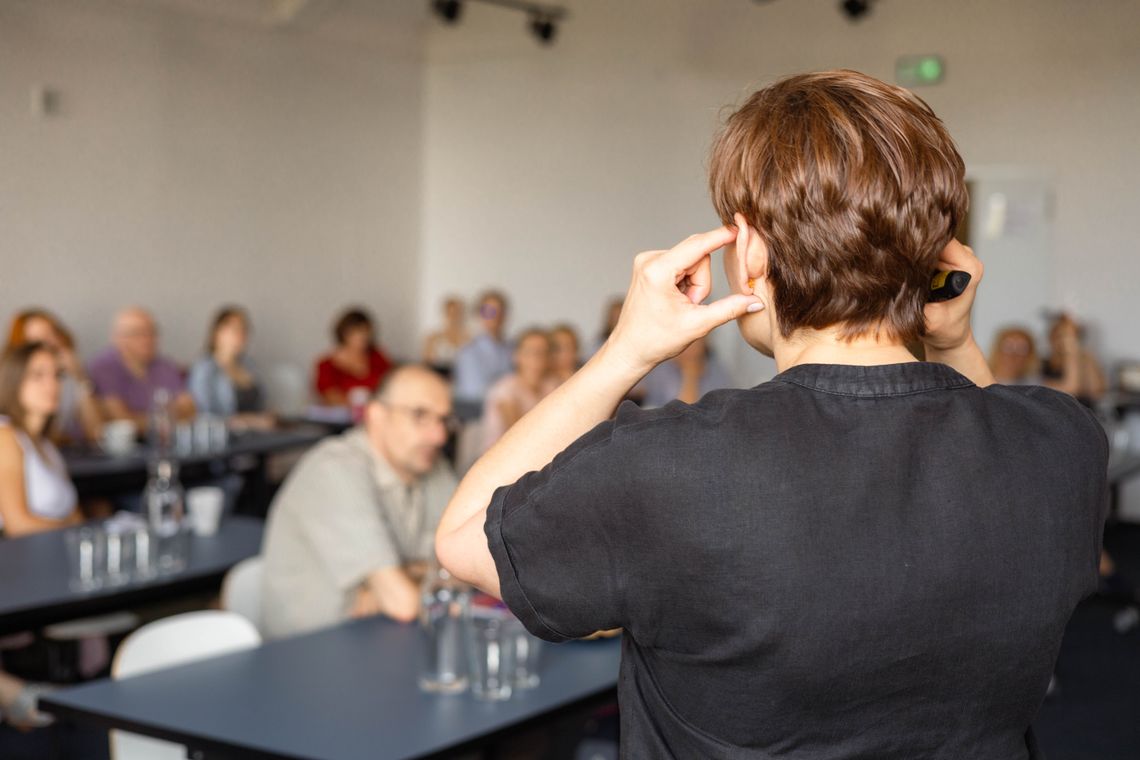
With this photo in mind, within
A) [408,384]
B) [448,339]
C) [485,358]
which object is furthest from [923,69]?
[408,384]

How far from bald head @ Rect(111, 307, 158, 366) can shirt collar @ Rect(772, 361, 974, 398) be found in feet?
22.1

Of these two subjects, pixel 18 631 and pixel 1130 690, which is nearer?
pixel 18 631

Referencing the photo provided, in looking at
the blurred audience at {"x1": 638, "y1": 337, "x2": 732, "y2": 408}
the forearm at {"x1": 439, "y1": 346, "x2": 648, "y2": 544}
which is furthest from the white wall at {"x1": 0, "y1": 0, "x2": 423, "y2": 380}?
the forearm at {"x1": 439, "y1": 346, "x2": 648, "y2": 544}

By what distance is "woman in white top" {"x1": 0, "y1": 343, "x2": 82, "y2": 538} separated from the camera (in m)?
4.09

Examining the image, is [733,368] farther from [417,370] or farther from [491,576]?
[491,576]

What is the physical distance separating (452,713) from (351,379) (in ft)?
22.1

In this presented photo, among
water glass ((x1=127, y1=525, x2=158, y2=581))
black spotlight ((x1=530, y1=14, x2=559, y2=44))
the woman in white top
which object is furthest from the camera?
black spotlight ((x1=530, y1=14, x2=559, y2=44))

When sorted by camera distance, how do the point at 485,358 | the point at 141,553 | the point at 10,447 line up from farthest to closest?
1. the point at 485,358
2. the point at 10,447
3. the point at 141,553

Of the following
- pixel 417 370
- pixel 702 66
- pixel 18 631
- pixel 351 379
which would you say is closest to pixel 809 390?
pixel 417 370

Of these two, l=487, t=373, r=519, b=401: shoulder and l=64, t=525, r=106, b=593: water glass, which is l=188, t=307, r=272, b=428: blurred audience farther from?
l=64, t=525, r=106, b=593: water glass

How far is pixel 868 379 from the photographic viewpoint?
40.0 inches

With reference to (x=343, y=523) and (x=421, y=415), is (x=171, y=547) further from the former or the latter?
(x=421, y=415)

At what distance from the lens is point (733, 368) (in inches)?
372

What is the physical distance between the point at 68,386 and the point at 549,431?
5654 millimetres
